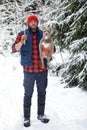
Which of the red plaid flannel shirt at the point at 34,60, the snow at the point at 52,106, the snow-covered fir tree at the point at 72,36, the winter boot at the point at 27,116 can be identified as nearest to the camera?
the red plaid flannel shirt at the point at 34,60

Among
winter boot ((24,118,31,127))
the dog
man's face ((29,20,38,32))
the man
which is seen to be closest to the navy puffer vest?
the man

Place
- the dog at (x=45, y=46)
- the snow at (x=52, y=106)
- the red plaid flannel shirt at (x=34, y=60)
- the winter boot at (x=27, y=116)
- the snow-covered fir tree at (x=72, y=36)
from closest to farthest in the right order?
the dog at (x=45, y=46) → the red plaid flannel shirt at (x=34, y=60) → the winter boot at (x=27, y=116) → the snow at (x=52, y=106) → the snow-covered fir tree at (x=72, y=36)

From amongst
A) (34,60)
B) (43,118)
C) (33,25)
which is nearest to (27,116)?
(43,118)

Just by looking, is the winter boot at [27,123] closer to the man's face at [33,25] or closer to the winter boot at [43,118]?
the winter boot at [43,118]

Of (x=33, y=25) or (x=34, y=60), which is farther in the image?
(x=34, y=60)

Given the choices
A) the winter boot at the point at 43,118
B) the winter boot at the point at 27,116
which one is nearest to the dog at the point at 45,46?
the winter boot at the point at 27,116

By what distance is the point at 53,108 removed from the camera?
782 cm

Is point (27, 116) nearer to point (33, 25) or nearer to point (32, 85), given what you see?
point (32, 85)

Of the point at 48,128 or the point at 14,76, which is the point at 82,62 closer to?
the point at 48,128

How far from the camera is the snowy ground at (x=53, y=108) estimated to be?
6734 mm

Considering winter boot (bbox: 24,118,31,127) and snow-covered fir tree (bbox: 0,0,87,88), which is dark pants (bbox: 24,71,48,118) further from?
snow-covered fir tree (bbox: 0,0,87,88)

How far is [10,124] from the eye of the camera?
22.8 ft

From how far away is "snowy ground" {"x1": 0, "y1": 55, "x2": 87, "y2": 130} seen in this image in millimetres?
6734

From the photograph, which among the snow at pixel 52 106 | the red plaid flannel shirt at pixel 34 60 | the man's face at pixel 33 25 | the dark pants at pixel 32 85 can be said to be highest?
the man's face at pixel 33 25
